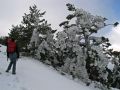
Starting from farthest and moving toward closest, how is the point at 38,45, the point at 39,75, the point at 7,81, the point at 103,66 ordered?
the point at 38,45
the point at 103,66
the point at 39,75
the point at 7,81

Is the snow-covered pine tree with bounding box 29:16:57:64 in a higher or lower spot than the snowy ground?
higher

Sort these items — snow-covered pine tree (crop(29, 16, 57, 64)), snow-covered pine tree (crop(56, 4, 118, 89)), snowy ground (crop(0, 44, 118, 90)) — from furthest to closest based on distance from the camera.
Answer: snow-covered pine tree (crop(29, 16, 57, 64)) → snow-covered pine tree (crop(56, 4, 118, 89)) → snowy ground (crop(0, 44, 118, 90))

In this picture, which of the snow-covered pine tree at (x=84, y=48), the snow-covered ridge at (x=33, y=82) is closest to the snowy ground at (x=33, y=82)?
the snow-covered ridge at (x=33, y=82)

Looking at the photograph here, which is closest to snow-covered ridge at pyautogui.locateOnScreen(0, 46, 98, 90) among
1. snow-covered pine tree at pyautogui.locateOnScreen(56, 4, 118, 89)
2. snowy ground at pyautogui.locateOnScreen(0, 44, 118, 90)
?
snowy ground at pyautogui.locateOnScreen(0, 44, 118, 90)

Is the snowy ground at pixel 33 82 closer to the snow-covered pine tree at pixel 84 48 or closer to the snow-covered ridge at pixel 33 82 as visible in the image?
the snow-covered ridge at pixel 33 82

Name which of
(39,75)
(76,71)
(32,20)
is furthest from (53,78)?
(32,20)

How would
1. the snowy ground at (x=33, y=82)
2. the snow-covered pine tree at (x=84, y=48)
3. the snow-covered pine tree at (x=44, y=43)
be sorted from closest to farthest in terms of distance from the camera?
the snowy ground at (x=33, y=82) → the snow-covered pine tree at (x=84, y=48) → the snow-covered pine tree at (x=44, y=43)

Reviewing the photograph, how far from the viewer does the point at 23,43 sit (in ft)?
107

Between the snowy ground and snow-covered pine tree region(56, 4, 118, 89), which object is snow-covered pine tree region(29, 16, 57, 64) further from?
the snowy ground

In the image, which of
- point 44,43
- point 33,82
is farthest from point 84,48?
point 33,82

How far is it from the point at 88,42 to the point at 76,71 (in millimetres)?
2872

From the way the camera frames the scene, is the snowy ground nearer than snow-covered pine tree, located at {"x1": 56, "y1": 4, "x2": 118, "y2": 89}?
Yes

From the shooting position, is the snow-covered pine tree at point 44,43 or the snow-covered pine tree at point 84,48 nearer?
the snow-covered pine tree at point 84,48

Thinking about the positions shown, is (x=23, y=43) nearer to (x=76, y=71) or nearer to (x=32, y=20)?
(x=32, y=20)
